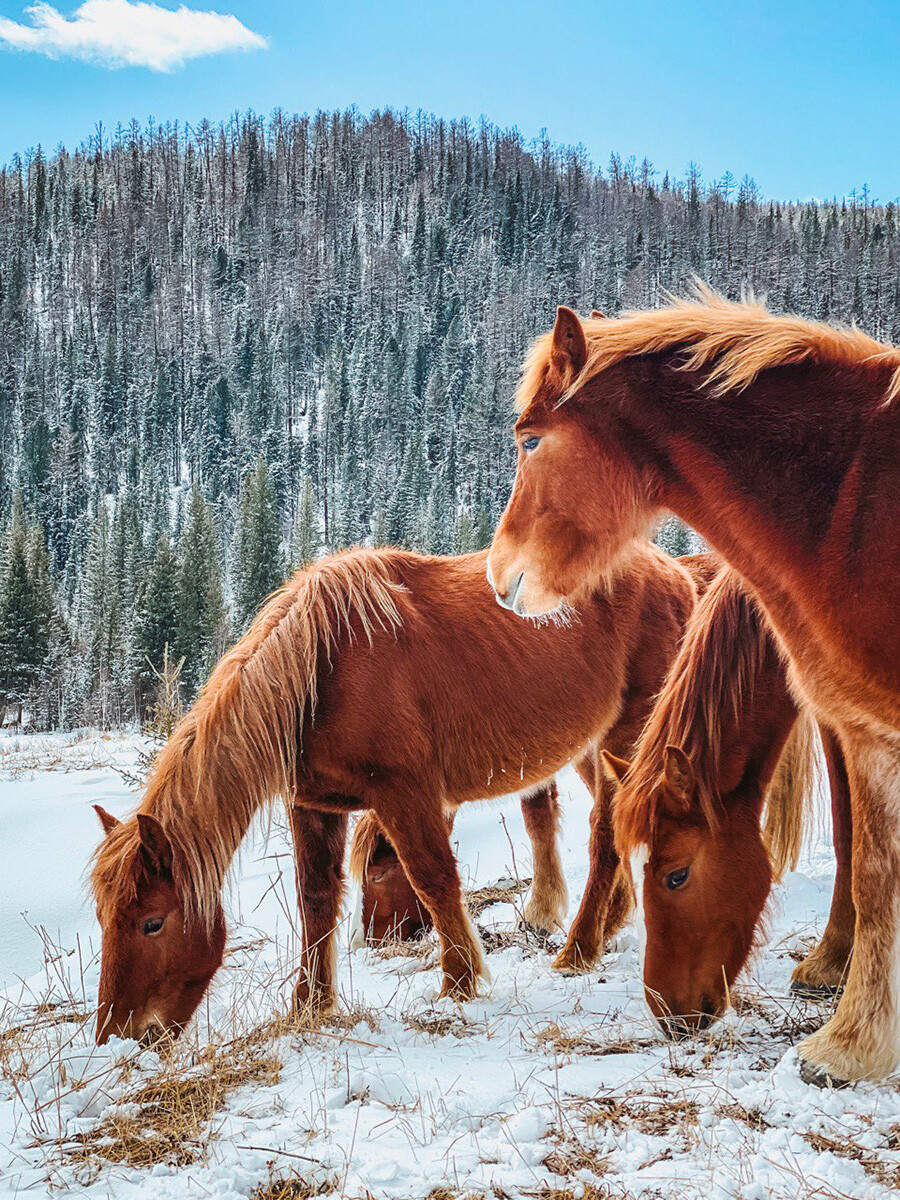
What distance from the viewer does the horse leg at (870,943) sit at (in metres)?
2.37

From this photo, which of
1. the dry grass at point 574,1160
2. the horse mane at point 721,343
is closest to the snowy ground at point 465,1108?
the dry grass at point 574,1160

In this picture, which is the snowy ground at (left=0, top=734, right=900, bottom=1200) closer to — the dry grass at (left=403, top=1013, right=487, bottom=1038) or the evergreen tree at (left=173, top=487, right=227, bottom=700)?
the dry grass at (left=403, top=1013, right=487, bottom=1038)

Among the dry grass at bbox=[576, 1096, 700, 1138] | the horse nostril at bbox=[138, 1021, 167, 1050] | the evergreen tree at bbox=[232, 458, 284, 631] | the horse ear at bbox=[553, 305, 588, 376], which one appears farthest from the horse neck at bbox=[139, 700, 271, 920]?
the evergreen tree at bbox=[232, 458, 284, 631]

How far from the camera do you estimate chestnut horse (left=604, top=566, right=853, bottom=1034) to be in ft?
9.57

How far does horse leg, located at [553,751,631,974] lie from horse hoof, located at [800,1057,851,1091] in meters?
1.73

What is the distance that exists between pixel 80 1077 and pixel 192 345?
114861 mm

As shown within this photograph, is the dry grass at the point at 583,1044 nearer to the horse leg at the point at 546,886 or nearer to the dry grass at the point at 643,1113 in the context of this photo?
the dry grass at the point at 643,1113

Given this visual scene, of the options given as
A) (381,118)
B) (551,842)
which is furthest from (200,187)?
Answer: (551,842)

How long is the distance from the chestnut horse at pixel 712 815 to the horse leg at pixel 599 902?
109cm

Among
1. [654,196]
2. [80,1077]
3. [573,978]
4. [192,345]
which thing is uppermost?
[654,196]

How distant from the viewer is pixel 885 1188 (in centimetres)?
182

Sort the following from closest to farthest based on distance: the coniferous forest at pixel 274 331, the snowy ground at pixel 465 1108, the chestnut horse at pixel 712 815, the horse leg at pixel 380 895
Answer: the snowy ground at pixel 465 1108 < the chestnut horse at pixel 712 815 < the horse leg at pixel 380 895 < the coniferous forest at pixel 274 331

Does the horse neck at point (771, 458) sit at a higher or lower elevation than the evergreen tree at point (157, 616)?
higher

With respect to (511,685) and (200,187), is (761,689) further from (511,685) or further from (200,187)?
(200,187)
